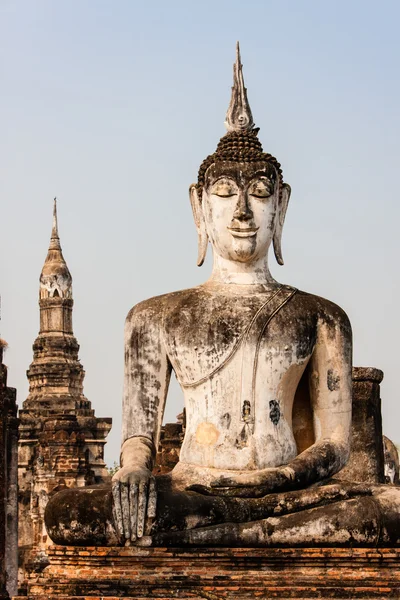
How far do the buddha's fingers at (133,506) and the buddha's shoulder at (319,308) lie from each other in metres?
1.58

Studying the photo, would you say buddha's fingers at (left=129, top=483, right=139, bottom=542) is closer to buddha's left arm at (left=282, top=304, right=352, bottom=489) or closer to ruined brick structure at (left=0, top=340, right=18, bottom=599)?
buddha's left arm at (left=282, top=304, right=352, bottom=489)

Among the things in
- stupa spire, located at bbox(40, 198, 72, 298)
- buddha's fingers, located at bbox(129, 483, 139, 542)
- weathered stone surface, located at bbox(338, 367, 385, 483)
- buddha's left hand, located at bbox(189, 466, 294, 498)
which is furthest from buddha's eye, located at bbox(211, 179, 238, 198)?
stupa spire, located at bbox(40, 198, 72, 298)

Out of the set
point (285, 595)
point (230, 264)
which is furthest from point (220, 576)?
point (230, 264)

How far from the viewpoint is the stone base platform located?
10211 mm

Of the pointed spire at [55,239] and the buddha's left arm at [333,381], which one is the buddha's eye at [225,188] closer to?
the buddha's left arm at [333,381]

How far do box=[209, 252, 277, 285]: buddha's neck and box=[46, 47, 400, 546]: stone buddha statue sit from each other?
0.01 meters

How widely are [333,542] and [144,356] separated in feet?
5.54

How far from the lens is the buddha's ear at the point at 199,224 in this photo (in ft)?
38.7

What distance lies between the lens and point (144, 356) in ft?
37.7

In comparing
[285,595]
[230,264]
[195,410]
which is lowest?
[285,595]

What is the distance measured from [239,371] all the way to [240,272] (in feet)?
2.19

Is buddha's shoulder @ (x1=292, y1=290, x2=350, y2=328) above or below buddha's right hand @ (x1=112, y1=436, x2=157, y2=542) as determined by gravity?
above

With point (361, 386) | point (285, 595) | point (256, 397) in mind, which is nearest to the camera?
point (285, 595)

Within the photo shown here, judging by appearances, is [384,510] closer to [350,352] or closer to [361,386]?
[350,352]
